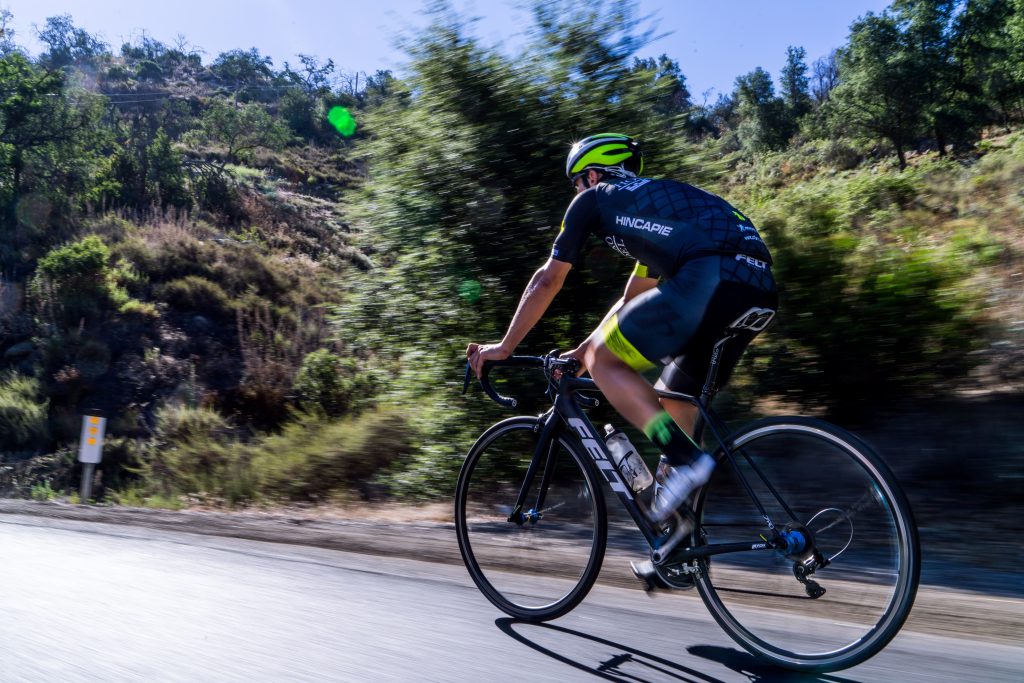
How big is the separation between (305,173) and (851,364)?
204 ft

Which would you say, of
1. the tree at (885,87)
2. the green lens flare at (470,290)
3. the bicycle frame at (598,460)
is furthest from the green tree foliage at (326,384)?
the tree at (885,87)

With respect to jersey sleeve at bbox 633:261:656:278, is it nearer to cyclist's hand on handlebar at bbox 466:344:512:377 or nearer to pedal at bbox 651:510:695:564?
cyclist's hand on handlebar at bbox 466:344:512:377

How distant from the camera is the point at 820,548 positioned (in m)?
3.05

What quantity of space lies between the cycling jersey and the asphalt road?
5.10 feet

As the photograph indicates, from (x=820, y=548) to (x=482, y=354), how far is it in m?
1.62

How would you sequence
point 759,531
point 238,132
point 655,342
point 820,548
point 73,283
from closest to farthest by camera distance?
1. point 820,548
2. point 759,531
3. point 655,342
4. point 73,283
5. point 238,132

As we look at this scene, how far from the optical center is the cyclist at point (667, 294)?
3.16m

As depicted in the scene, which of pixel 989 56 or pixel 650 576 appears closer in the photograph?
pixel 650 576

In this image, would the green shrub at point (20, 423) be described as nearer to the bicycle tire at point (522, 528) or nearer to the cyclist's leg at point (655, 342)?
the bicycle tire at point (522, 528)

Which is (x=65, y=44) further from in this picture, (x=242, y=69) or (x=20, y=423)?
(x=20, y=423)

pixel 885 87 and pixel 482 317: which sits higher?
pixel 885 87

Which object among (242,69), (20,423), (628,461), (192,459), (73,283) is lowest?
(628,461)

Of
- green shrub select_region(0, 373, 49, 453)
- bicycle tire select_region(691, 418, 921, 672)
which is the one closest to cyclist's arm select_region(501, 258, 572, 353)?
bicycle tire select_region(691, 418, 921, 672)

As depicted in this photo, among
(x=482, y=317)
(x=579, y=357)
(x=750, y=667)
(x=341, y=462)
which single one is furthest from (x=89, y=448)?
(x=750, y=667)
